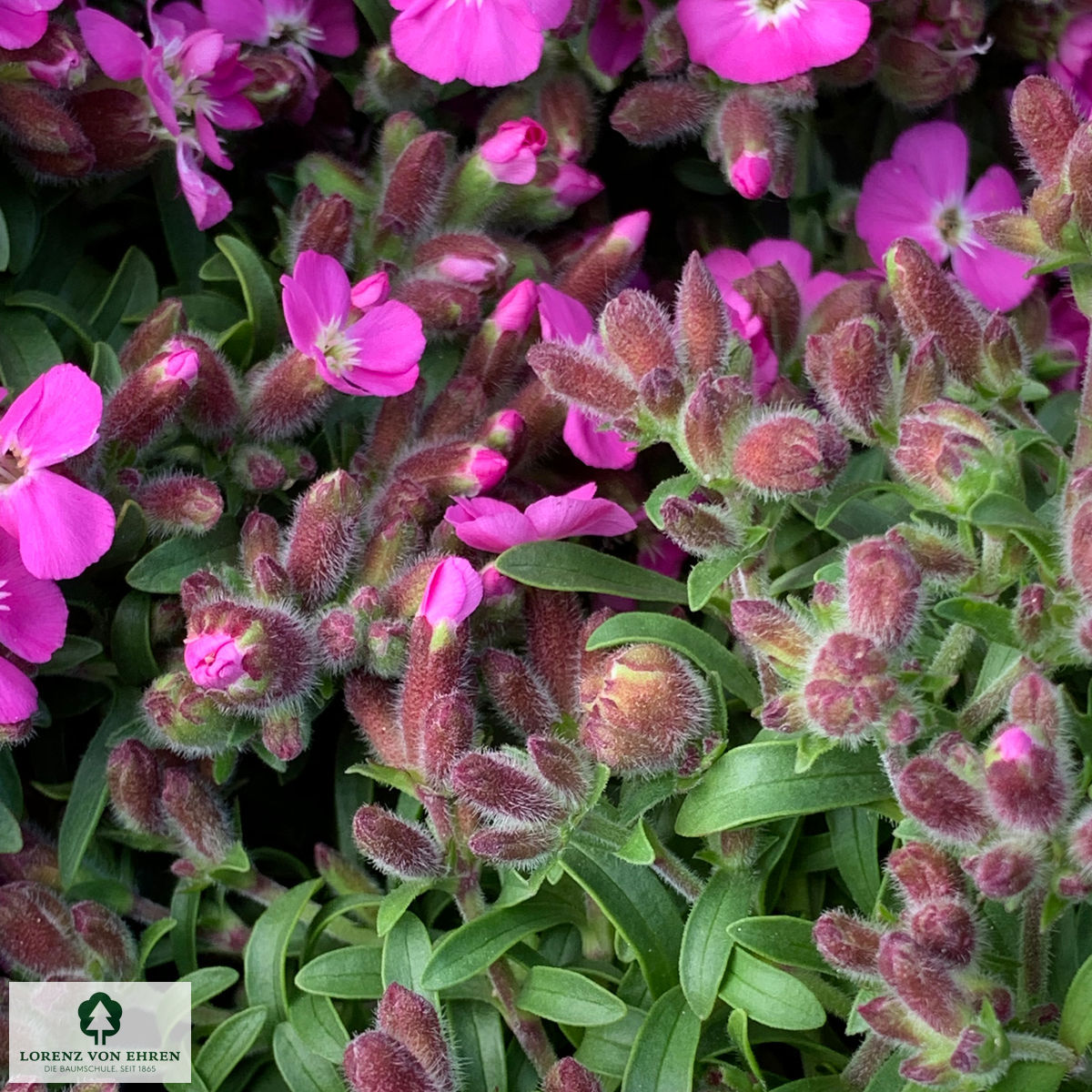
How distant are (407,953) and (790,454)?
470 millimetres

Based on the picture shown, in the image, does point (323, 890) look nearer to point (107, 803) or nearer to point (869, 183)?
point (107, 803)

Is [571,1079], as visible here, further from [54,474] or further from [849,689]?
[54,474]

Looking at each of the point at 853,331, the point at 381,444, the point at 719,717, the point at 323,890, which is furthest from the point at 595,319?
the point at 323,890

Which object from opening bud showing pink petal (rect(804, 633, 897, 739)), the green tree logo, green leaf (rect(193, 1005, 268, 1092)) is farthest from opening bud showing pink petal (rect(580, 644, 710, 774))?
the green tree logo

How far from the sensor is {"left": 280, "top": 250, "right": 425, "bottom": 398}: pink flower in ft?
3.55

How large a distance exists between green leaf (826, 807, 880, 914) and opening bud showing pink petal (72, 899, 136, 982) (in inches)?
23.1

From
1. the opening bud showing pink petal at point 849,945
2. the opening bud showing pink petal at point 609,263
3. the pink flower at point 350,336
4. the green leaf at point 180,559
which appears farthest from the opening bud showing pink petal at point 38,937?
the opening bud showing pink petal at point 609,263

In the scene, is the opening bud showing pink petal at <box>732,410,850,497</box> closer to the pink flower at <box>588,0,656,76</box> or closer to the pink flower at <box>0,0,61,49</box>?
the pink flower at <box>588,0,656,76</box>

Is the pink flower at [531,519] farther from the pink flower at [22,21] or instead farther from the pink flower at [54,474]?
the pink flower at [22,21]

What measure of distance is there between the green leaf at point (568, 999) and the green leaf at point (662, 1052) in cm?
2

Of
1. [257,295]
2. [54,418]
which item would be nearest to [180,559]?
[54,418]

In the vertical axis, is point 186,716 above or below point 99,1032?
above

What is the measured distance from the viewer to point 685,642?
0.97 m

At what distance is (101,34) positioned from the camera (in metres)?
1.18
